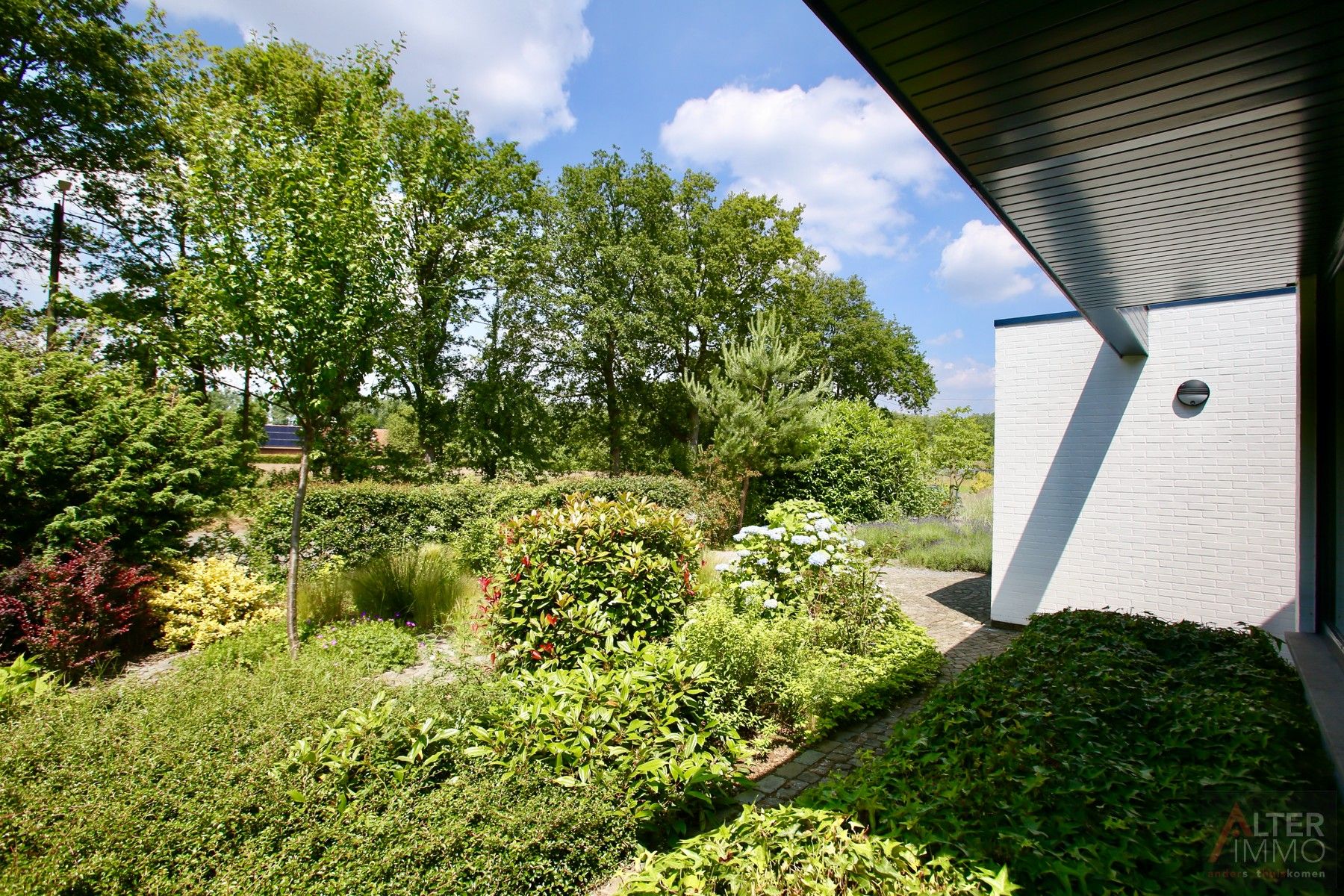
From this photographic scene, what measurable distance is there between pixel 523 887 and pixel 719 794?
1.22m

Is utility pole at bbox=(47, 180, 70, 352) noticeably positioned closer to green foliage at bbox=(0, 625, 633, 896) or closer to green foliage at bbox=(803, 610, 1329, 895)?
green foliage at bbox=(0, 625, 633, 896)

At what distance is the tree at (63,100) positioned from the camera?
11328 mm

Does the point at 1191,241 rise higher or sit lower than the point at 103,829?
higher

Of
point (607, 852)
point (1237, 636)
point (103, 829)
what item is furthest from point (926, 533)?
point (103, 829)

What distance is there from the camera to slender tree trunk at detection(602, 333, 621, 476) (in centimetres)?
2169

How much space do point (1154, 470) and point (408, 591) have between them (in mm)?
8164

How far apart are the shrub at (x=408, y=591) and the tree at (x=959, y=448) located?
17898mm

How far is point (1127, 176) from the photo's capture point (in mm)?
2846

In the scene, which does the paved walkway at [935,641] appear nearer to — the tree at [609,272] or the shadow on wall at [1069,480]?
the shadow on wall at [1069,480]

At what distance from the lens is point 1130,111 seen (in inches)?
91.7

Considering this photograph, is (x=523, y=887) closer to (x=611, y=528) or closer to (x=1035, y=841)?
(x=1035, y=841)

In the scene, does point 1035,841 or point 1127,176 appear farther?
point 1127,176

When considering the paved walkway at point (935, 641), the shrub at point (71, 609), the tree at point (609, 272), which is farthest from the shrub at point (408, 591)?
the tree at point (609, 272)

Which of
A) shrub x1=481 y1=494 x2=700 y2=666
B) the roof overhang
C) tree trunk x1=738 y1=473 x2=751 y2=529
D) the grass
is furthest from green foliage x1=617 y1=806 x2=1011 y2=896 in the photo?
tree trunk x1=738 y1=473 x2=751 y2=529
